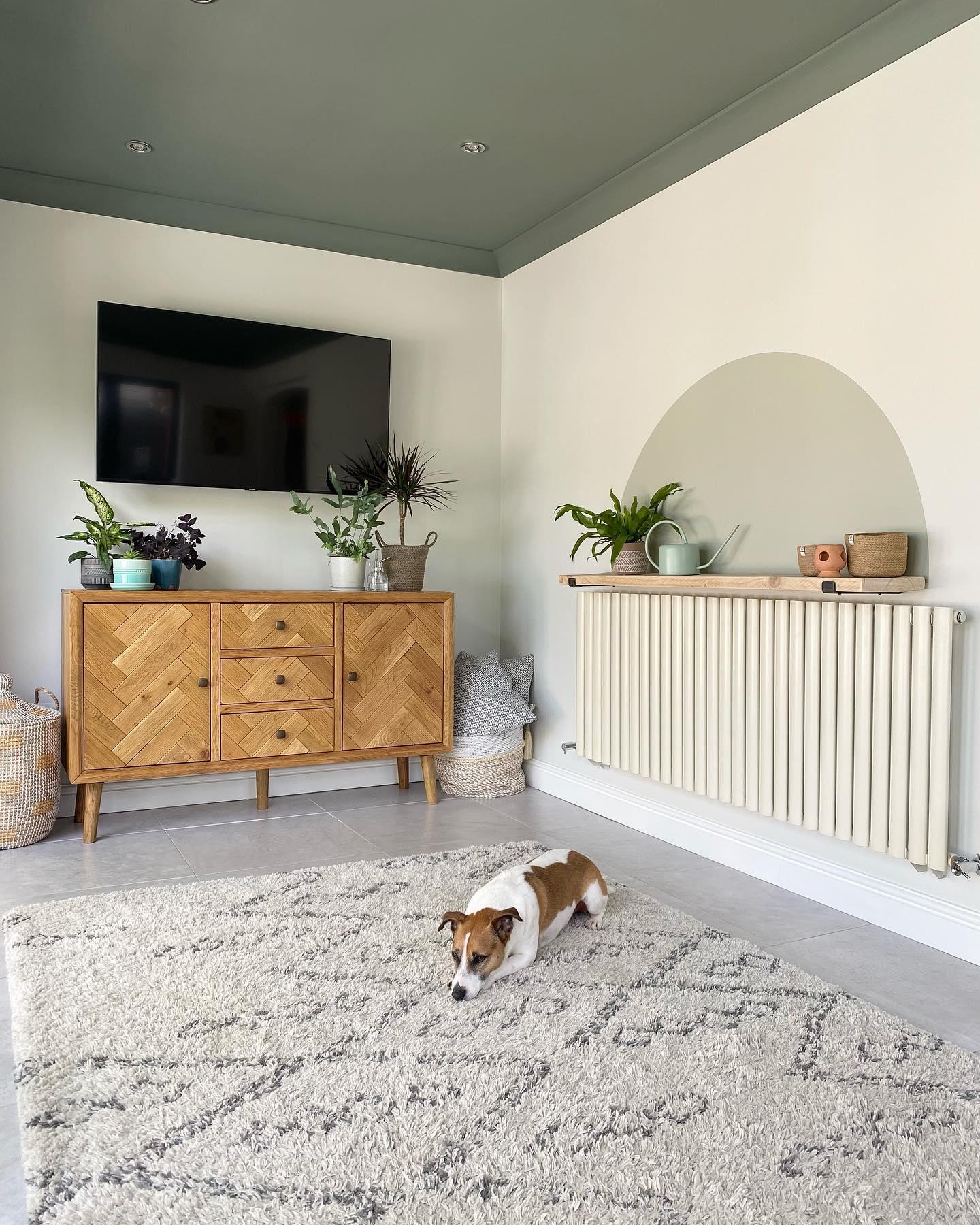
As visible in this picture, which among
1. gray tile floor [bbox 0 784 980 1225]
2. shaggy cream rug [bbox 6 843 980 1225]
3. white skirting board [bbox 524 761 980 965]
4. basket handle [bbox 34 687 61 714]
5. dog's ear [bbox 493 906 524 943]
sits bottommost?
gray tile floor [bbox 0 784 980 1225]

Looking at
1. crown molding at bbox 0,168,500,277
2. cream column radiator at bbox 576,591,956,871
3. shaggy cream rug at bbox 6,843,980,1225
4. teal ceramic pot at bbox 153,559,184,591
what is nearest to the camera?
shaggy cream rug at bbox 6,843,980,1225

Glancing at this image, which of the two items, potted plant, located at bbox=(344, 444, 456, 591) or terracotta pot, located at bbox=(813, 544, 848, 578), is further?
potted plant, located at bbox=(344, 444, 456, 591)

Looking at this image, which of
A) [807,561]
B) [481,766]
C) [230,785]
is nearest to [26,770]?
[230,785]

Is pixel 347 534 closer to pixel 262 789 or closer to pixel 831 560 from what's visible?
pixel 262 789

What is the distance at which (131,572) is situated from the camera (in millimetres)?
3627

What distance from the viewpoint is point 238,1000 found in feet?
7.02

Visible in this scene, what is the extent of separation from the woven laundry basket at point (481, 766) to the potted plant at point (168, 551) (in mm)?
1349

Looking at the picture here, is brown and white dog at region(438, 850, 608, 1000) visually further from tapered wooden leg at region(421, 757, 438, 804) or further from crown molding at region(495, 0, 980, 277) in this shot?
crown molding at region(495, 0, 980, 277)

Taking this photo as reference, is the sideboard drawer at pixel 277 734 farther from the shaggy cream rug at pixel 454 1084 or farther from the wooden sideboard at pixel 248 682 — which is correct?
the shaggy cream rug at pixel 454 1084

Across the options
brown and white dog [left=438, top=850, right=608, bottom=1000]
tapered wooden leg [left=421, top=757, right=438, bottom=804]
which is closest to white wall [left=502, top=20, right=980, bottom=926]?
tapered wooden leg [left=421, top=757, right=438, bottom=804]

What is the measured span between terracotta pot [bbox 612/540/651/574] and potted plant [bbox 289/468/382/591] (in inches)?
43.5

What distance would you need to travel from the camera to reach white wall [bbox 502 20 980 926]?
255 cm

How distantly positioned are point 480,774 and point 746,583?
1.73 meters

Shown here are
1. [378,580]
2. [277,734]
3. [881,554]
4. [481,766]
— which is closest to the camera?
[881,554]
